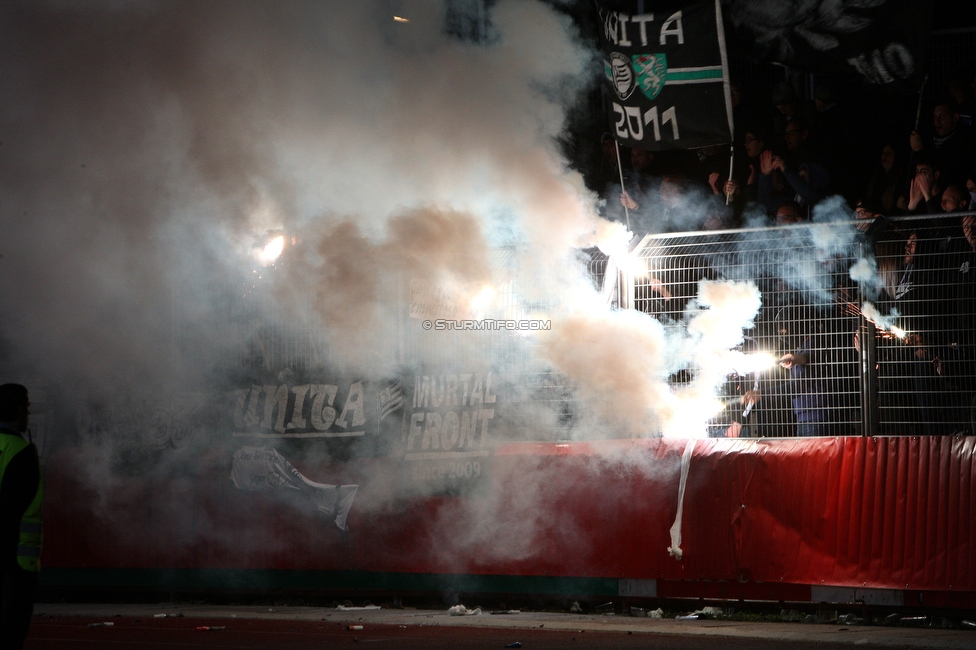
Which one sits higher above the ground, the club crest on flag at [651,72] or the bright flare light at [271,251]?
the club crest on flag at [651,72]

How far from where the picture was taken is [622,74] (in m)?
10.3

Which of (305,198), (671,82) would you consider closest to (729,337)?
(671,82)

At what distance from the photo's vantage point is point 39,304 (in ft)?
38.0

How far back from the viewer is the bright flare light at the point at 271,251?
11.2 m

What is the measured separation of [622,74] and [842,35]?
2.19 meters

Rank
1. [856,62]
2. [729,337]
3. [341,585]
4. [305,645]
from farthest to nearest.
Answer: [341,585] → [856,62] → [729,337] → [305,645]

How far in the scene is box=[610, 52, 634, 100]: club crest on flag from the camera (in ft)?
33.6

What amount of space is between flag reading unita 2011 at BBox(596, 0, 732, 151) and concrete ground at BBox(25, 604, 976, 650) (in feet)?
14.7

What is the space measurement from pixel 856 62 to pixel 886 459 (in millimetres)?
3866

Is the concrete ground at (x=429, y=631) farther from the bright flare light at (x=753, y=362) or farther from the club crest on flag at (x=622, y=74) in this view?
the club crest on flag at (x=622, y=74)

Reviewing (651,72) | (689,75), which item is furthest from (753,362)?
(651,72)

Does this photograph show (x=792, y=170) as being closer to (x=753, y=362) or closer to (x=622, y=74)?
(x=622, y=74)

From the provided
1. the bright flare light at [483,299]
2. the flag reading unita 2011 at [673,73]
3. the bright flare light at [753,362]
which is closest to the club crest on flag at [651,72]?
the flag reading unita 2011 at [673,73]

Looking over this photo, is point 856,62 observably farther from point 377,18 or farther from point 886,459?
point 377,18
